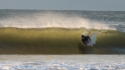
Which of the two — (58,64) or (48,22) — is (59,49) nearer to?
(58,64)

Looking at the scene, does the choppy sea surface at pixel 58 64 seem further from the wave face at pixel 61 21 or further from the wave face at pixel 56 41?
the wave face at pixel 61 21

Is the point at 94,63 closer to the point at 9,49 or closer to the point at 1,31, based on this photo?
the point at 9,49

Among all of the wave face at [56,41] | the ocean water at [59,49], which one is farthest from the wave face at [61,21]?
the ocean water at [59,49]

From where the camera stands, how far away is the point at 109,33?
1795 centimetres

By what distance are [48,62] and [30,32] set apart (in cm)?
675

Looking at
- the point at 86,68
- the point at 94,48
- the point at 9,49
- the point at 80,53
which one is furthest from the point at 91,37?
the point at 86,68

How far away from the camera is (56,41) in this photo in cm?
1600

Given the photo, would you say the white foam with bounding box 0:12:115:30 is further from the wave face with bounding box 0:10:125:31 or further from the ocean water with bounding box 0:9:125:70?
the ocean water with bounding box 0:9:125:70

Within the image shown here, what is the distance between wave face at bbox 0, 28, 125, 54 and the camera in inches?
566

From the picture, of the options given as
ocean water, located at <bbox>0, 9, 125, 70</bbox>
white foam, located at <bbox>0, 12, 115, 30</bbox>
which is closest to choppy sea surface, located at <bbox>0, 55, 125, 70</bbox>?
ocean water, located at <bbox>0, 9, 125, 70</bbox>

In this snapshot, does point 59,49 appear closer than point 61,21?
Yes

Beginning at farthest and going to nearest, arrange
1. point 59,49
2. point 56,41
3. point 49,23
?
point 49,23 → point 56,41 → point 59,49

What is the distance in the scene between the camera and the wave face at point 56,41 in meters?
14.4

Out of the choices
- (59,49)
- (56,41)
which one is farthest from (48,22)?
(59,49)
